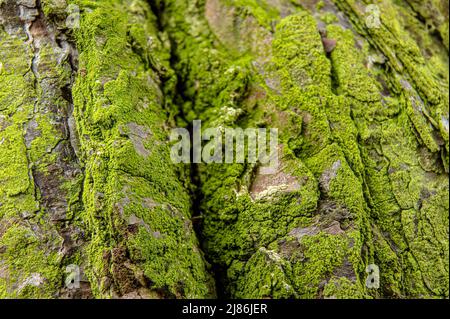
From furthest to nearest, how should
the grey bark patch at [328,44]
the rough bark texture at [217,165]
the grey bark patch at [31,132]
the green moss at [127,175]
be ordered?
the grey bark patch at [328,44], the grey bark patch at [31,132], the rough bark texture at [217,165], the green moss at [127,175]

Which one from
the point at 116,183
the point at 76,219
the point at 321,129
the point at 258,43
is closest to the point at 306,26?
the point at 258,43

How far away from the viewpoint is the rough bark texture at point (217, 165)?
9.91 feet

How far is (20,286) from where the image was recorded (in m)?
2.86

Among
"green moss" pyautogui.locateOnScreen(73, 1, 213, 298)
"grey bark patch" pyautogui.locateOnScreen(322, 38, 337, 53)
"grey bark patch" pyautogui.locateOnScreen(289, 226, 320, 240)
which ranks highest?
"grey bark patch" pyautogui.locateOnScreen(322, 38, 337, 53)

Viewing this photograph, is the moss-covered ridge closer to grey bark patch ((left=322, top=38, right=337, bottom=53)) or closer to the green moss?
grey bark patch ((left=322, top=38, right=337, bottom=53))

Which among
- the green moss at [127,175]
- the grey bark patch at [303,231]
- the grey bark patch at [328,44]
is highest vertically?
the grey bark patch at [328,44]

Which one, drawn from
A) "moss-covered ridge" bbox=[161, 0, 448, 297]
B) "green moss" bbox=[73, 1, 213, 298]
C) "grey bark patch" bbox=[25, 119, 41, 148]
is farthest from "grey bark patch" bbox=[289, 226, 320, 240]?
"grey bark patch" bbox=[25, 119, 41, 148]

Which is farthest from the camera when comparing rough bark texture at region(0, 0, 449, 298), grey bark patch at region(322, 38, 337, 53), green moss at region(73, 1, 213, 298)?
grey bark patch at region(322, 38, 337, 53)

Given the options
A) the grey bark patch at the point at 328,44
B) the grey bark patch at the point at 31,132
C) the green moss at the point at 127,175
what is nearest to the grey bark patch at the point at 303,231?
the green moss at the point at 127,175

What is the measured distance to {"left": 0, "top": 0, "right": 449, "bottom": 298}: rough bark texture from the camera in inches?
119

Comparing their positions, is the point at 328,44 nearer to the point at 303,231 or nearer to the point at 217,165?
the point at 217,165

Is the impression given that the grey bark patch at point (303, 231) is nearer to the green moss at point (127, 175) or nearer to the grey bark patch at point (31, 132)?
the green moss at point (127, 175)
